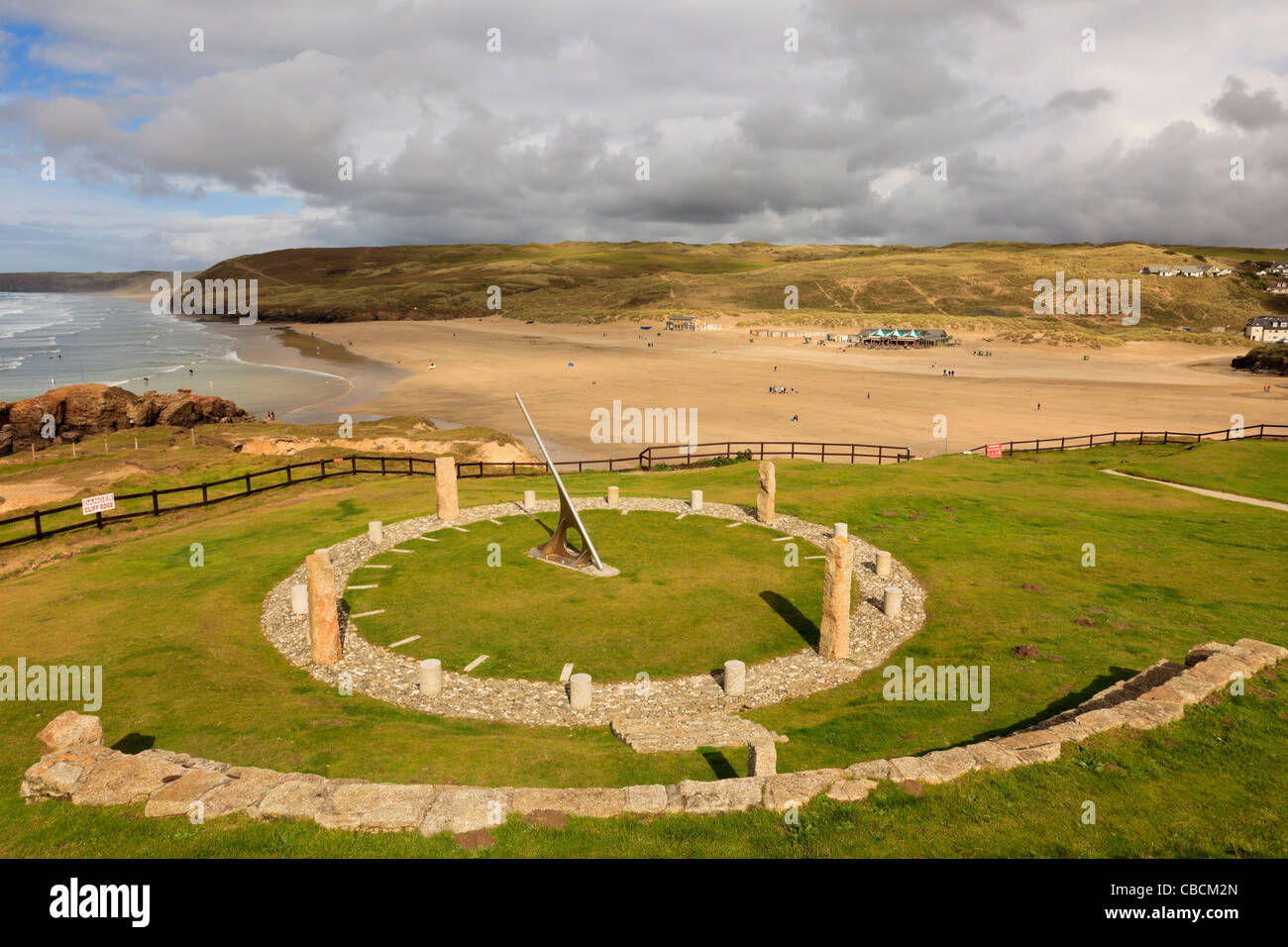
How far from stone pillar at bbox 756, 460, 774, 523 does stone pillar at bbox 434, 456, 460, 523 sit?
495 inches

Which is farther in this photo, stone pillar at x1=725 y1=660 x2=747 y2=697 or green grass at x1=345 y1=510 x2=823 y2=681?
green grass at x1=345 y1=510 x2=823 y2=681

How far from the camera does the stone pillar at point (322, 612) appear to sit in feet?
55.7

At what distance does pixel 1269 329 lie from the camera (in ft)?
429

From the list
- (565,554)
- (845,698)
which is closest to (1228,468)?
(845,698)

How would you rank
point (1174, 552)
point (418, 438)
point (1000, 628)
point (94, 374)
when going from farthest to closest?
point (94, 374) → point (418, 438) → point (1174, 552) → point (1000, 628)

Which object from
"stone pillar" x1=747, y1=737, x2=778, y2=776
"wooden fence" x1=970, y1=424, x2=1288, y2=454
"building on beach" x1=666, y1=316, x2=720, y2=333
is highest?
"building on beach" x1=666, y1=316, x2=720, y2=333

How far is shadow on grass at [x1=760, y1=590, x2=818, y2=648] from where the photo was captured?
19.4 metres

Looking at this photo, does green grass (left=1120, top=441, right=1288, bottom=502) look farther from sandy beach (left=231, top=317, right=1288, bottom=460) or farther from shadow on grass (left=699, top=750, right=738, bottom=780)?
shadow on grass (left=699, top=750, right=738, bottom=780)

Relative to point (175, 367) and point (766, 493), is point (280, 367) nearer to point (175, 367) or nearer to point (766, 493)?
point (175, 367)

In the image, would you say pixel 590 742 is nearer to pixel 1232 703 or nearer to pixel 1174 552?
pixel 1232 703

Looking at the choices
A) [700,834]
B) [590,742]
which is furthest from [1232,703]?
[590,742]

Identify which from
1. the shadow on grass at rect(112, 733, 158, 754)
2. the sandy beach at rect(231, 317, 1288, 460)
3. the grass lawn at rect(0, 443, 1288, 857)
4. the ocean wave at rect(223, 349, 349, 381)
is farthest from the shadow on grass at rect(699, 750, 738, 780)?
the ocean wave at rect(223, 349, 349, 381)
